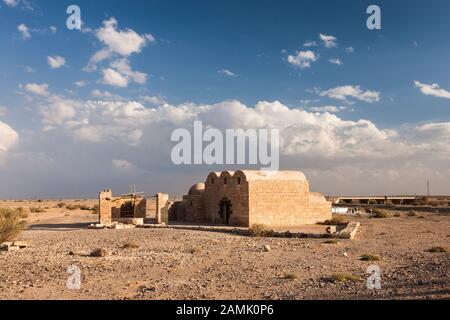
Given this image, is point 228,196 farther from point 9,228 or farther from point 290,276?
point 290,276

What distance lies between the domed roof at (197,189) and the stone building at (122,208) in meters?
3.61

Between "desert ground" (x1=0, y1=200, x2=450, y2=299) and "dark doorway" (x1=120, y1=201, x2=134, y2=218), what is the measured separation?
919 cm

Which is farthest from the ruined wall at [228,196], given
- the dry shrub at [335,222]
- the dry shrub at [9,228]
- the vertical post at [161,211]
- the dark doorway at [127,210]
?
the dry shrub at [9,228]

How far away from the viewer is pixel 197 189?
101 ft

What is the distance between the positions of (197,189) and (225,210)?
184 inches

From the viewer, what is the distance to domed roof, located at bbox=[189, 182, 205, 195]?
30244mm

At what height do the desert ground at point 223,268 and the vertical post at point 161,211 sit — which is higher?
the vertical post at point 161,211

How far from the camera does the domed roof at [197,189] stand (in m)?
30.2

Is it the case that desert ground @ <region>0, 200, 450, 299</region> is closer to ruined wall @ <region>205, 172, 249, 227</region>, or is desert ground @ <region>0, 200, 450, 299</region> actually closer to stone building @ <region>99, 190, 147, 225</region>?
ruined wall @ <region>205, 172, 249, 227</region>

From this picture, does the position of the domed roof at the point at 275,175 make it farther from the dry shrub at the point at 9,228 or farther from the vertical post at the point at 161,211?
the dry shrub at the point at 9,228

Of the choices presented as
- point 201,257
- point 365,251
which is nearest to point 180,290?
point 201,257

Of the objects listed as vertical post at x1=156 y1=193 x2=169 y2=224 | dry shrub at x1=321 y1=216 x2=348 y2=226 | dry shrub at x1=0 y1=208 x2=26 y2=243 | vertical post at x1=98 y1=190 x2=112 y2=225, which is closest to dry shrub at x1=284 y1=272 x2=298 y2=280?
dry shrub at x1=0 y1=208 x2=26 y2=243
